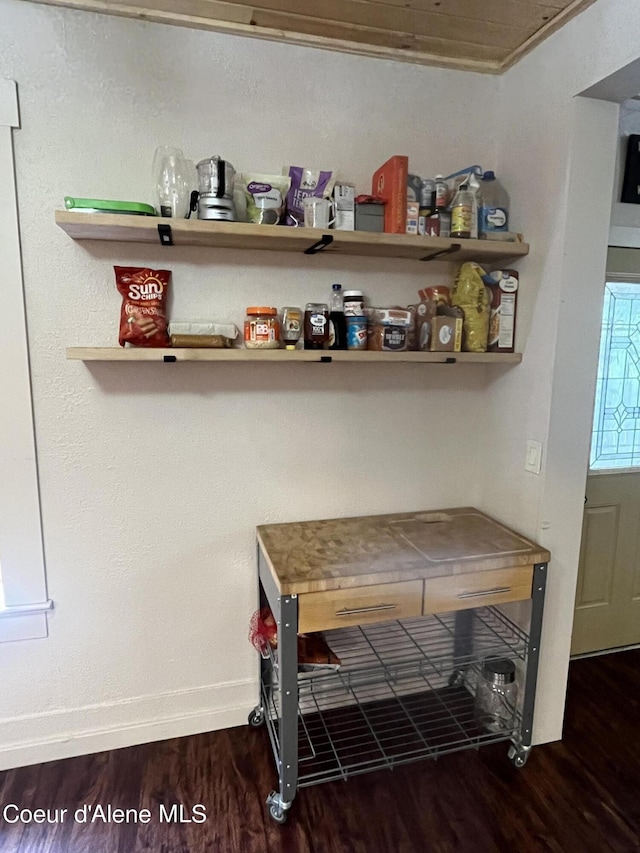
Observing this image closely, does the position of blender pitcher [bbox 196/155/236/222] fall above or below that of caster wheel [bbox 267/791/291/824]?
above

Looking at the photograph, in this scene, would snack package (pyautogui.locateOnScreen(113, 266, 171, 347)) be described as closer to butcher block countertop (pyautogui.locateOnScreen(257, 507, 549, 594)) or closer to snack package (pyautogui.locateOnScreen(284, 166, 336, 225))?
snack package (pyautogui.locateOnScreen(284, 166, 336, 225))

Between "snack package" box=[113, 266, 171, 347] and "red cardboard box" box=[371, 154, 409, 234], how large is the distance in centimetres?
79

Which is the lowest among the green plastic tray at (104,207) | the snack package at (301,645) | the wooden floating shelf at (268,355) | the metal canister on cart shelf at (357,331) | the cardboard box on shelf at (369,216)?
the snack package at (301,645)

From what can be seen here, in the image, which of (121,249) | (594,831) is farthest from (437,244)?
A: (594,831)

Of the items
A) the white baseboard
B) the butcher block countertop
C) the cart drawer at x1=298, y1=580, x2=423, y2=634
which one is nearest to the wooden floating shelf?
the butcher block countertop

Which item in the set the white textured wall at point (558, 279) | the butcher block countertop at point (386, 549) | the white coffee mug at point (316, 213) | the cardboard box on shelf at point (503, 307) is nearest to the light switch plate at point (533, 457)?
the white textured wall at point (558, 279)

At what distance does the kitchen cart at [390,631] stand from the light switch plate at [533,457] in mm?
253

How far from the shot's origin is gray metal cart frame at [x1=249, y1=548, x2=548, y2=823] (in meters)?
1.67

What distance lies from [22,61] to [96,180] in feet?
1.25

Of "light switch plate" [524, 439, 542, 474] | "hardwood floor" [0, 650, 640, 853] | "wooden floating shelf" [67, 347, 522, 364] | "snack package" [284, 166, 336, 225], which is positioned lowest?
"hardwood floor" [0, 650, 640, 853]

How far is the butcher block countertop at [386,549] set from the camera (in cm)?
165

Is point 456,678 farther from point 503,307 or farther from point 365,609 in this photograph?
point 503,307

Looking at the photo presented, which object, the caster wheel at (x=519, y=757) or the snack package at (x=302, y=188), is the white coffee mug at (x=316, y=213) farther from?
the caster wheel at (x=519, y=757)

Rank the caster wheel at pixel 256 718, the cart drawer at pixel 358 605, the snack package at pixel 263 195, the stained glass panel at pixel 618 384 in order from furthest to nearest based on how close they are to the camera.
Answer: the stained glass panel at pixel 618 384 → the caster wheel at pixel 256 718 → the snack package at pixel 263 195 → the cart drawer at pixel 358 605
